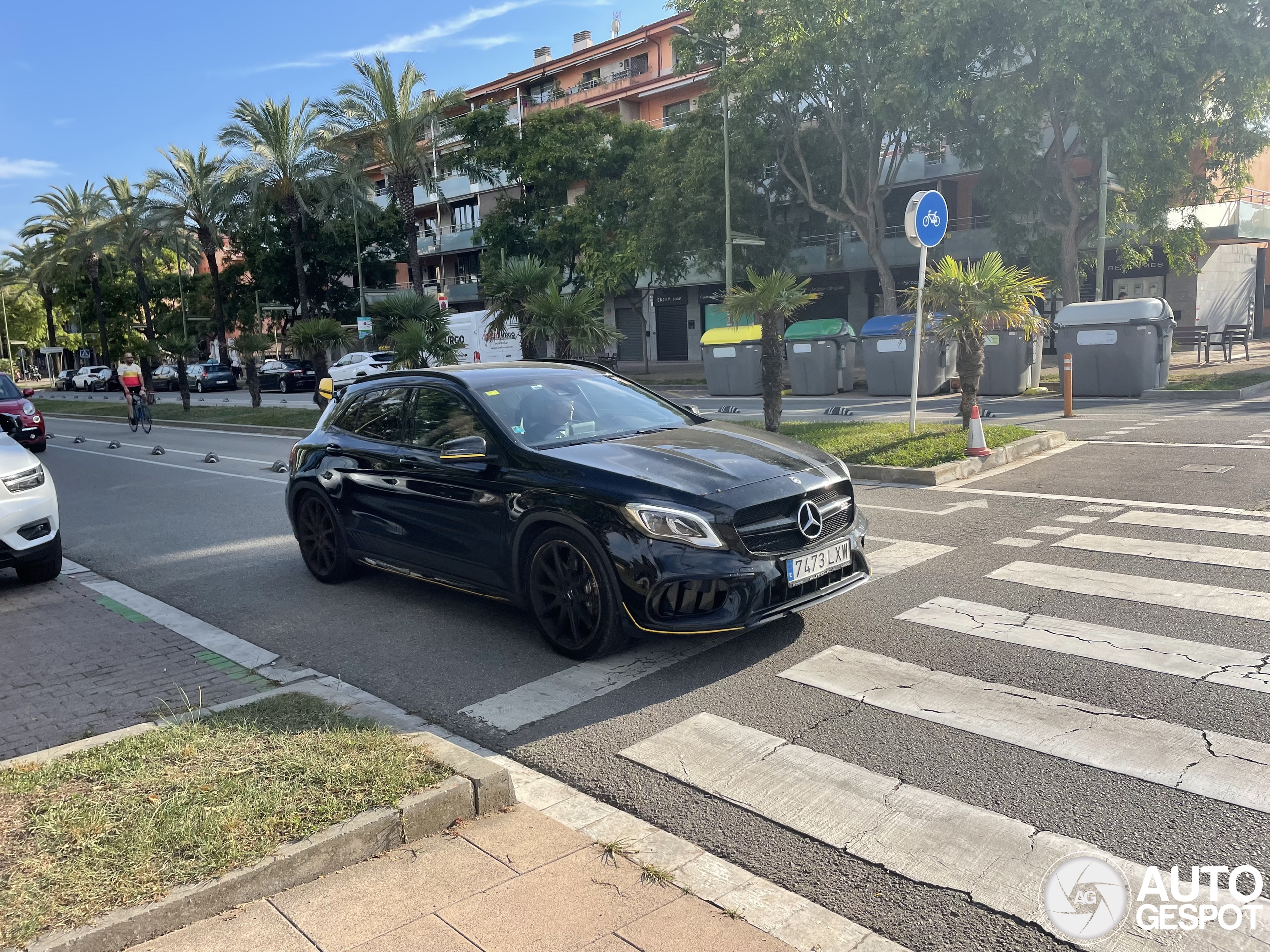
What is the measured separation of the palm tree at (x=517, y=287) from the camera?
19.3m

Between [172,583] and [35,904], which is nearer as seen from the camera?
[35,904]

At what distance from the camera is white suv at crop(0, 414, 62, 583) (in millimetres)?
7332

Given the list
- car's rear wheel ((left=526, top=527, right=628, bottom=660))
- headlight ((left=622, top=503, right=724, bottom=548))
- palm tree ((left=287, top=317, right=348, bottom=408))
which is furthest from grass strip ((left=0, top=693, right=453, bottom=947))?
palm tree ((left=287, top=317, right=348, bottom=408))

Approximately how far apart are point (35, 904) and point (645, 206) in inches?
1336

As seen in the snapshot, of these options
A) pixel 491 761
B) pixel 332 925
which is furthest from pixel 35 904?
pixel 491 761

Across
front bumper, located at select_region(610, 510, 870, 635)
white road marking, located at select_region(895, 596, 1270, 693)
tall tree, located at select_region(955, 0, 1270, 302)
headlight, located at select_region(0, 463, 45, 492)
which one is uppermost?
tall tree, located at select_region(955, 0, 1270, 302)

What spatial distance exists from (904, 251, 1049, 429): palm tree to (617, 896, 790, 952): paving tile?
30.5ft

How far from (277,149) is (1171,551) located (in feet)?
112

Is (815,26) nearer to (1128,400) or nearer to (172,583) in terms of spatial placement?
(1128,400)

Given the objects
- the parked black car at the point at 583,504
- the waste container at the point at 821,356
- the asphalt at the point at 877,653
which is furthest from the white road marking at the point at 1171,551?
the waste container at the point at 821,356

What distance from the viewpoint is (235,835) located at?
3.25 meters

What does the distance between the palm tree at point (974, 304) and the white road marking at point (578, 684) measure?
23.6 ft

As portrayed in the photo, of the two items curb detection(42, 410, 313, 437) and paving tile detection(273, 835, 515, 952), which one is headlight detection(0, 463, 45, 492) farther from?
curb detection(42, 410, 313, 437)

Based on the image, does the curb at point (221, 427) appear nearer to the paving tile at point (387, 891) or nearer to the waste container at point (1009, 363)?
the waste container at point (1009, 363)
